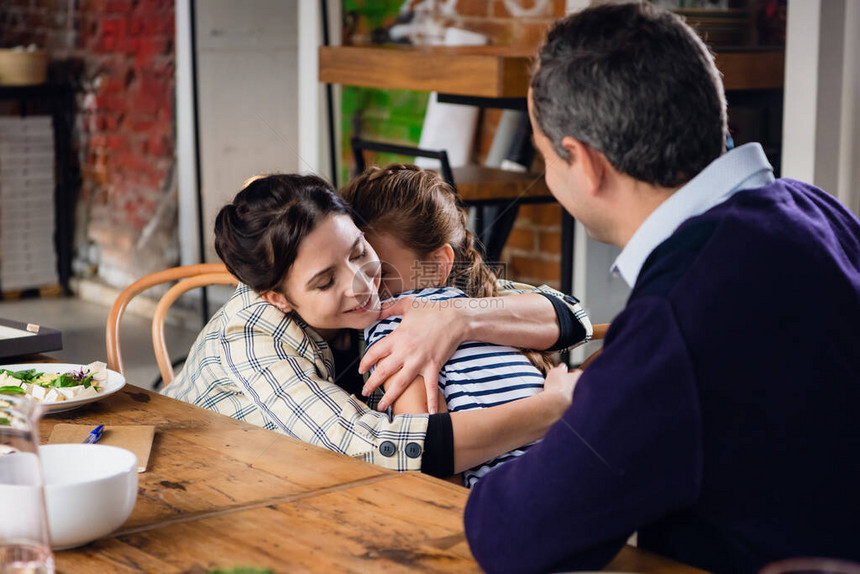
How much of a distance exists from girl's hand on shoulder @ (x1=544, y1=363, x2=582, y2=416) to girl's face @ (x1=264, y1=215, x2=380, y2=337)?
0.30 m

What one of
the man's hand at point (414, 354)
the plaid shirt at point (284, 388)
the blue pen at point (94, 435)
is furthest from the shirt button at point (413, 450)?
the blue pen at point (94, 435)

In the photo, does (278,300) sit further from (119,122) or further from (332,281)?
(119,122)

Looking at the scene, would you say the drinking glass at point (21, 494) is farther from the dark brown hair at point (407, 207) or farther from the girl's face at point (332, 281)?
the dark brown hair at point (407, 207)

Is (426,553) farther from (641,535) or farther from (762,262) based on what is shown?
(762,262)

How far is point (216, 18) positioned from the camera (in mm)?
4324

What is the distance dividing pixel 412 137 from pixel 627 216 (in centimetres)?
288

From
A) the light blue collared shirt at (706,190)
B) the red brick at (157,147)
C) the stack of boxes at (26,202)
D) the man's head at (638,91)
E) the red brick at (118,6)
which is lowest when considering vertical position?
the stack of boxes at (26,202)

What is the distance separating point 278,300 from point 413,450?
1.21ft

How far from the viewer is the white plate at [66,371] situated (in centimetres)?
133

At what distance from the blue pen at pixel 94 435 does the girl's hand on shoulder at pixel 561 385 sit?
58cm

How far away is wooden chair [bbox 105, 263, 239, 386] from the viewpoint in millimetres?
1850

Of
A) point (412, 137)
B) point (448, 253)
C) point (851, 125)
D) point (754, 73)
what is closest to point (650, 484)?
point (448, 253)

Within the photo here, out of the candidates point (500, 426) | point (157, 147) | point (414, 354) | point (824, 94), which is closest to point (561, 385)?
point (500, 426)

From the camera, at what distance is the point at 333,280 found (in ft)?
4.86
